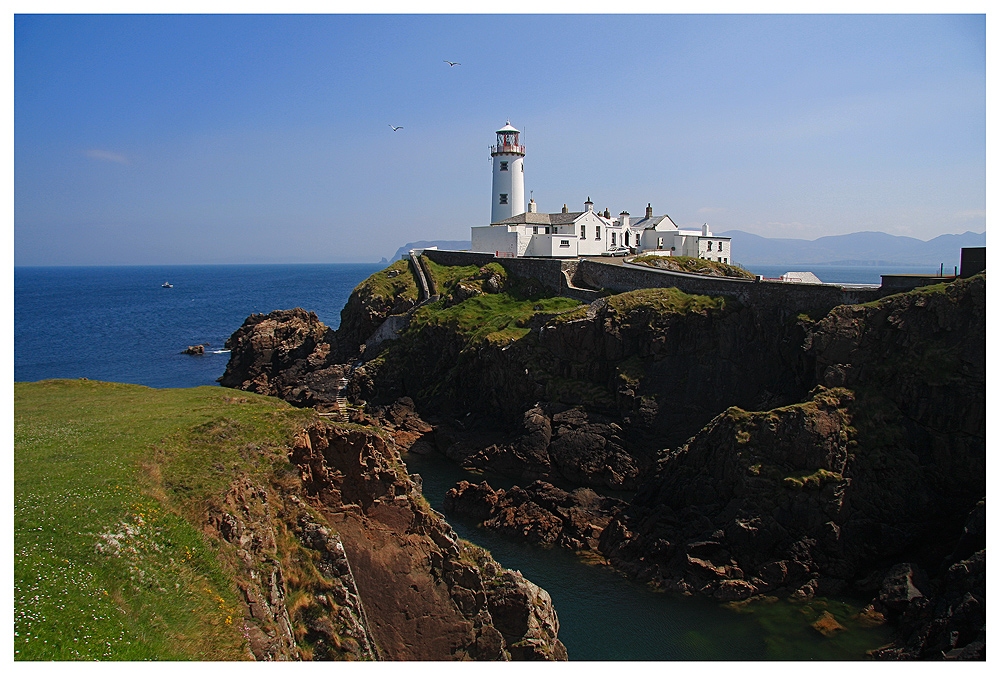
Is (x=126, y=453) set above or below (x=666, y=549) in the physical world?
above

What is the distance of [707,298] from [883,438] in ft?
50.8

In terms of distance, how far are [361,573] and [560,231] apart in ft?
170

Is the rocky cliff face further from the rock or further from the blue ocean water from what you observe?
the blue ocean water

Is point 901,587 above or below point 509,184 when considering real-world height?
below

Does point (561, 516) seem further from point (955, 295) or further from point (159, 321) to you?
point (159, 321)

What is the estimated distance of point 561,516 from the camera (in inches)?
1276

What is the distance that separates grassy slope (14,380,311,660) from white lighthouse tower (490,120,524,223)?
55.8 metres

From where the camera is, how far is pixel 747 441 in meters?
31.7

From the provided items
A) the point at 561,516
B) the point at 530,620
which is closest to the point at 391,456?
the point at 530,620

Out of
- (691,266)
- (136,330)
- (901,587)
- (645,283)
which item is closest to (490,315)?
(645,283)

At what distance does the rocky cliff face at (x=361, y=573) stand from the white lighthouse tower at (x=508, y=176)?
55163 mm

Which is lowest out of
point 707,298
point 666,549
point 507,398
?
point 666,549

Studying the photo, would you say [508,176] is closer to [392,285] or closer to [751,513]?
[392,285]

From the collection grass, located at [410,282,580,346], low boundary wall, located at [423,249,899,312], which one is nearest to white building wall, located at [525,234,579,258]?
low boundary wall, located at [423,249,899,312]
